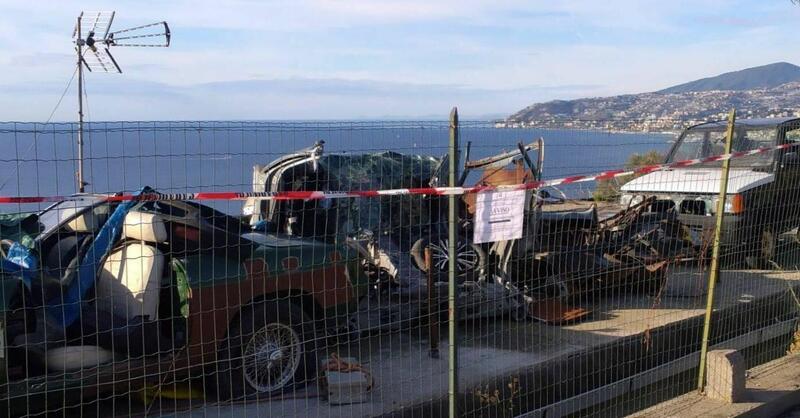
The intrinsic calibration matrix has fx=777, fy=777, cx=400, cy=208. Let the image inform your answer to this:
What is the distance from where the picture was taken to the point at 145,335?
204 inches

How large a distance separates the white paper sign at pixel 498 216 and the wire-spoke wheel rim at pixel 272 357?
6.25ft

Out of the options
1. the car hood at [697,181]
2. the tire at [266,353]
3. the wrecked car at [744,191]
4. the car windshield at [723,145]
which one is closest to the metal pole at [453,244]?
the tire at [266,353]

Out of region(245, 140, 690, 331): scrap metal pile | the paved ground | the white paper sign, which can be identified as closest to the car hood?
region(245, 140, 690, 331): scrap metal pile

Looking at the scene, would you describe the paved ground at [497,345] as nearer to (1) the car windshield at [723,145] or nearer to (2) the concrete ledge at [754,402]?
(2) the concrete ledge at [754,402]

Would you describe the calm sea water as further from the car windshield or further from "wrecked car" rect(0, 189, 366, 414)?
the car windshield

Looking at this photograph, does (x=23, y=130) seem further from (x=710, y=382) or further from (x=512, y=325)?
(x=512, y=325)

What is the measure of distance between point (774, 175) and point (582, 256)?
4.10 m

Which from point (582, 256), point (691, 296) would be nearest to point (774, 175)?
point (691, 296)

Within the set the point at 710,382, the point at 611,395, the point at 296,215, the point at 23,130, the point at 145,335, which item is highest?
the point at 23,130

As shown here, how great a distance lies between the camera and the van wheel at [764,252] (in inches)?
393

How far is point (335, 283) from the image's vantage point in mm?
6020

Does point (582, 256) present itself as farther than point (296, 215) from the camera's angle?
Yes

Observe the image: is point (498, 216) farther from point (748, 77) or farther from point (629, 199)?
point (748, 77)

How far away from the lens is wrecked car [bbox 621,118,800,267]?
401 inches
